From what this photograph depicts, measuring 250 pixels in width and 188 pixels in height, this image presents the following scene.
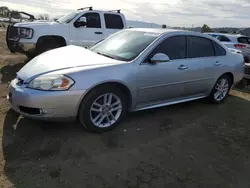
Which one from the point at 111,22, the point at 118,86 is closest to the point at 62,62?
the point at 118,86

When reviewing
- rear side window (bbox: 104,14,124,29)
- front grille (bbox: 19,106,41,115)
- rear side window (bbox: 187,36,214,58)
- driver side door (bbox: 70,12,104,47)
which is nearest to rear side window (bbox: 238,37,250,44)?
rear side window (bbox: 104,14,124,29)

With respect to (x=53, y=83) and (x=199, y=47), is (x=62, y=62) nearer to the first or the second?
(x=53, y=83)

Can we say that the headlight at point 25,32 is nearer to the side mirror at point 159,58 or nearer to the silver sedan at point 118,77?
the silver sedan at point 118,77

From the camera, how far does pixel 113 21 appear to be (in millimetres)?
9156

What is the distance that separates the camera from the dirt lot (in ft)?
9.18

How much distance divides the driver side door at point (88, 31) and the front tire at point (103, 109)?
5137 mm

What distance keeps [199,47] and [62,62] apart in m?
2.69

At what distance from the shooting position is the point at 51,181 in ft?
8.74

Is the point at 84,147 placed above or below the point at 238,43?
below

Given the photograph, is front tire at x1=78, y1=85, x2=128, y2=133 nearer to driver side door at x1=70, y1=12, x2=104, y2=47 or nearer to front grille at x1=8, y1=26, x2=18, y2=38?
driver side door at x1=70, y1=12, x2=104, y2=47

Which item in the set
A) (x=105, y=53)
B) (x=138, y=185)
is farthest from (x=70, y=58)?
(x=138, y=185)

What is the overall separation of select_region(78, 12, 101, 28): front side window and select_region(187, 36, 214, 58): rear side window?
15.5 ft

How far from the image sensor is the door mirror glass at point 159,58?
399 centimetres

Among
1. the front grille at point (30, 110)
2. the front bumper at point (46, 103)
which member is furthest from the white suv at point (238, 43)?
the front grille at point (30, 110)
